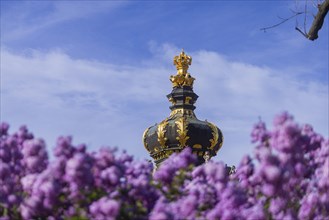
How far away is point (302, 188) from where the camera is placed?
24.4 ft

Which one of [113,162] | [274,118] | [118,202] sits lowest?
[118,202]

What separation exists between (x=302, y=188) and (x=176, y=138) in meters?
17.9

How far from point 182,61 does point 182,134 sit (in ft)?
10.2

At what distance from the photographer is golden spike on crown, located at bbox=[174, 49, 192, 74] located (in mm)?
26859

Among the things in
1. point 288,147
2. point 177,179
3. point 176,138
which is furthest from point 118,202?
point 176,138

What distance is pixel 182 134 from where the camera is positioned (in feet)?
82.9

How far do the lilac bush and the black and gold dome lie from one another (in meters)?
17.2

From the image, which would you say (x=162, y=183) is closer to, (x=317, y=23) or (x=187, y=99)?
(x=317, y=23)

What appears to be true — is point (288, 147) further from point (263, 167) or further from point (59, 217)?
point (59, 217)

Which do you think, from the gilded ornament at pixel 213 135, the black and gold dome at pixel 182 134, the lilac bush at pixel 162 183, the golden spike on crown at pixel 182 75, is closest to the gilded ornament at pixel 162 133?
the black and gold dome at pixel 182 134

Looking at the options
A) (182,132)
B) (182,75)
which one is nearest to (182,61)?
(182,75)

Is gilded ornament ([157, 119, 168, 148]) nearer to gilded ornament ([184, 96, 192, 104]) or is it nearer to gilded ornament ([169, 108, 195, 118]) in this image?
gilded ornament ([169, 108, 195, 118])

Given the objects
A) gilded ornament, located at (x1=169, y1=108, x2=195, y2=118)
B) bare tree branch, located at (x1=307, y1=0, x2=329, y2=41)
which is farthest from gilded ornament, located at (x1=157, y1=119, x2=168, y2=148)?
bare tree branch, located at (x1=307, y1=0, x2=329, y2=41)

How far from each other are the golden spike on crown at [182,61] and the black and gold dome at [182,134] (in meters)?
0.83
